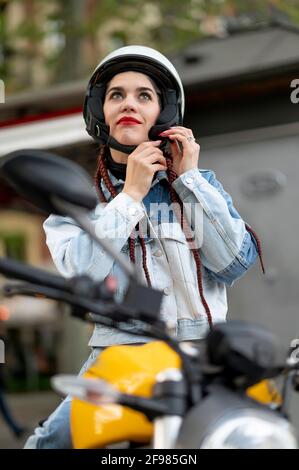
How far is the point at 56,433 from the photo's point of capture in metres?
2.68

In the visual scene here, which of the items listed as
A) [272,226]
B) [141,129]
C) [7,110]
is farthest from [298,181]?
[141,129]

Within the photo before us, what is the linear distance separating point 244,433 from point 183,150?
3.88 ft

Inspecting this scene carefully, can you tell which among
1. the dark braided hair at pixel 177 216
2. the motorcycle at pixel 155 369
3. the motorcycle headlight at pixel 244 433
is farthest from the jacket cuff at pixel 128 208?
the motorcycle headlight at pixel 244 433

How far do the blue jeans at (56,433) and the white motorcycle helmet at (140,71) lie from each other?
0.86m

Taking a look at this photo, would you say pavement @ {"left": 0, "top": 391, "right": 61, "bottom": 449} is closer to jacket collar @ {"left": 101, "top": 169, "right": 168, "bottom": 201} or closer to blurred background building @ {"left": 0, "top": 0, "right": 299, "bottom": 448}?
blurred background building @ {"left": 0, "top": 0, "right": 299, "bottom": 448}

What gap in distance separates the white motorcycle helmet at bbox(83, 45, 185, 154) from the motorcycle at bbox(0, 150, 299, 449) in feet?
3.32

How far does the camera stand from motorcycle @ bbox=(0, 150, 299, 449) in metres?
2.07

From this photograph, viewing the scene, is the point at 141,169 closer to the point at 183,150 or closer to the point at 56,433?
the point at 183,150

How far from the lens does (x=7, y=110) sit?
917cm

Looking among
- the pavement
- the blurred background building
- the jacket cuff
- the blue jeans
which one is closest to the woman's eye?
the jacket cuff

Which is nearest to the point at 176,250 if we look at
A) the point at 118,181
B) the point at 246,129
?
the point at 118,181

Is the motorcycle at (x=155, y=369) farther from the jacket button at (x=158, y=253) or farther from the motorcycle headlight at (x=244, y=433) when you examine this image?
the jacket button at (x=158, y=253)

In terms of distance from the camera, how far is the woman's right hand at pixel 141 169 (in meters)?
2.87

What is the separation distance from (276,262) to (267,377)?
597 centimetres
